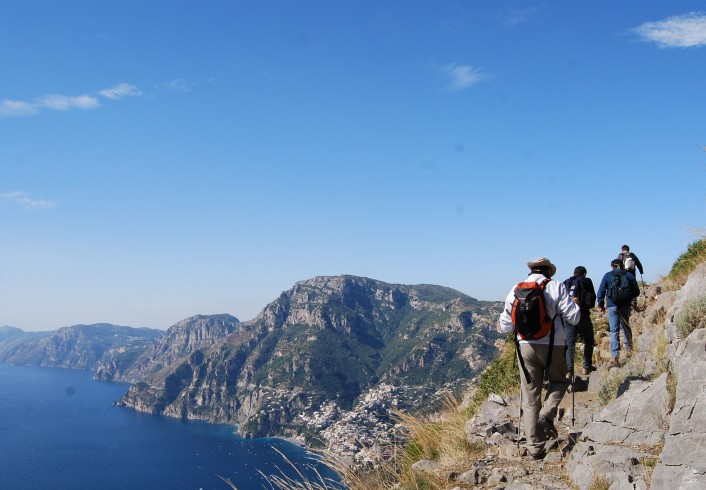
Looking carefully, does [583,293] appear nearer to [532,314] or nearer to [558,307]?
[558,307]

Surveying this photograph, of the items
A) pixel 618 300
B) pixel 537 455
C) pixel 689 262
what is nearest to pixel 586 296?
pixel 618 300

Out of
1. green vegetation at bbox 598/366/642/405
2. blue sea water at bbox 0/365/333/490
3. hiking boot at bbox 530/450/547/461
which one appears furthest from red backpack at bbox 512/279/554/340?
blue sea water at bbox 0/365/333/490

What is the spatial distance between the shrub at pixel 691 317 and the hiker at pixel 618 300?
330 centimetres

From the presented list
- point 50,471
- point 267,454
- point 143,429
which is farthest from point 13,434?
point 267,454

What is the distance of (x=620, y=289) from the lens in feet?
32.9

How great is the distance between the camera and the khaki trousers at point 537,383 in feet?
19.6

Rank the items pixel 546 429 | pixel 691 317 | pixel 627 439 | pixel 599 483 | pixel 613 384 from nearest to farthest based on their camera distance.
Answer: pixel 599 483, pixel 627 439, pixel 546 429, pixel 691 317, pixel 613 384

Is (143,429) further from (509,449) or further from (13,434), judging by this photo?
(509,449)

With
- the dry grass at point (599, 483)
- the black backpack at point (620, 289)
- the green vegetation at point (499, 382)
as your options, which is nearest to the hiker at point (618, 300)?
the black backpack at point (620, 289)

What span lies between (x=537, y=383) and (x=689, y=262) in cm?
1056

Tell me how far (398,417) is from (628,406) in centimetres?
409

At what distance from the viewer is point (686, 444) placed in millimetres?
4043

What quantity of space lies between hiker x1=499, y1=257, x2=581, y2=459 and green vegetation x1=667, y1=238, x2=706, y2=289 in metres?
7.97

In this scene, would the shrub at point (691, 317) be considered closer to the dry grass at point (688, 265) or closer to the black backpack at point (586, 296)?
the black backpack at point (586, 296)
